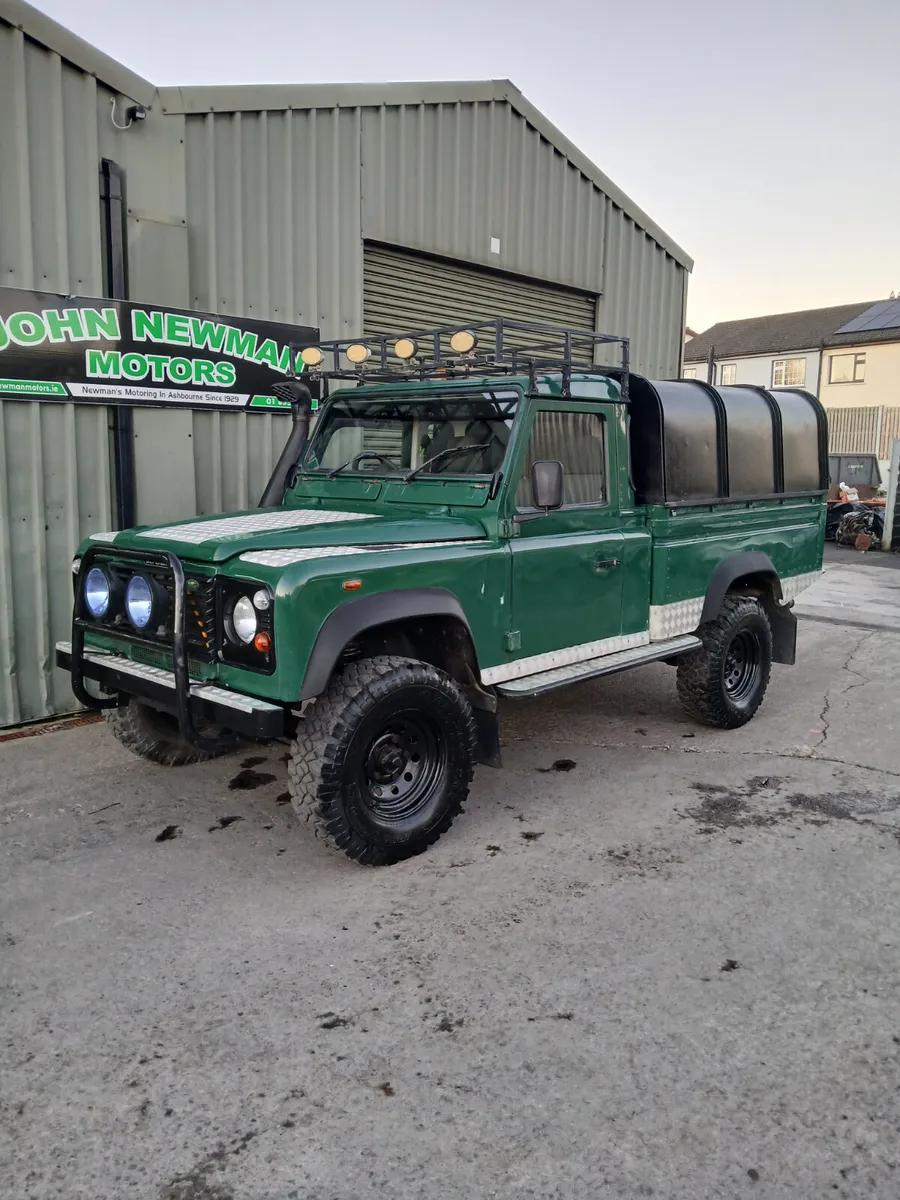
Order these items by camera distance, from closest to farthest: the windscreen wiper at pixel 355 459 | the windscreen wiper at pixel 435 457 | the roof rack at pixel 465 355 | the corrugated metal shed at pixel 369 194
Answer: the roof rack at pixel 465 355
the windscreen wiper at pixel 435 457
the windscreen wiper at pixel 355 459
the corrugated metal shed at pixel 369 194

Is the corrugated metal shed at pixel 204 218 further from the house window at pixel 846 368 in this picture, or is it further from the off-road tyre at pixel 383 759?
the house window at pixel 846 368

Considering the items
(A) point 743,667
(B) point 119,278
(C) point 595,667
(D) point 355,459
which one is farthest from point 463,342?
(A) point 743,667

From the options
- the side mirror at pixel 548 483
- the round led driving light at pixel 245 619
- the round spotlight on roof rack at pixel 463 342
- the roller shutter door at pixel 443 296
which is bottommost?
the round led driving light at pixel 245 619

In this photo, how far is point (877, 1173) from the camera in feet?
7.80

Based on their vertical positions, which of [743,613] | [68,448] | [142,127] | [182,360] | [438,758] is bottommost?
[438,758]

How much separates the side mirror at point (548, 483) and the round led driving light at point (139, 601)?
1.86 meters

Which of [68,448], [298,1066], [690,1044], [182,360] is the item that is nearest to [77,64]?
[182,360]

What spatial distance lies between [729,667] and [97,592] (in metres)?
4.08

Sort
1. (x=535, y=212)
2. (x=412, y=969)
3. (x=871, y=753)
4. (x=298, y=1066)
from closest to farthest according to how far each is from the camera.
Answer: (x=298, y=1066), (x=412, y=969), (x=871, y=753), (x=535, y=212)

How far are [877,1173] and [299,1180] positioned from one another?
1496 mm

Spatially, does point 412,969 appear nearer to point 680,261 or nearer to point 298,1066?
point 298,1066

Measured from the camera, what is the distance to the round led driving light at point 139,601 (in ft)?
13.6

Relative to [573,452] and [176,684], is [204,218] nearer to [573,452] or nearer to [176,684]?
[573,452]

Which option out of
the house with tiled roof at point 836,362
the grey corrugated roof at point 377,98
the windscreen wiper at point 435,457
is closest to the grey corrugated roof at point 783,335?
the house with tiled roof at point 836,362
